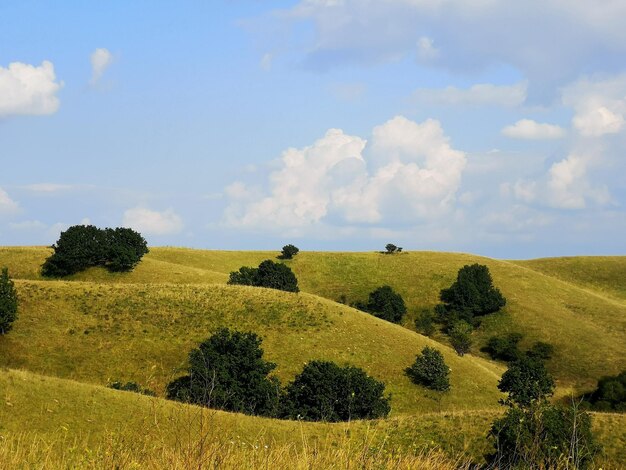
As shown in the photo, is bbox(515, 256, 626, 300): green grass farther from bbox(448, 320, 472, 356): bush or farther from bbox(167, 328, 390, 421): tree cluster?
bbox(167, 328, 390, 421): tree cluster

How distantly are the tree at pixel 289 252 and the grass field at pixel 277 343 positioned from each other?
4498 mm

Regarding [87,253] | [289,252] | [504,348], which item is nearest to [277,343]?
[504,348]

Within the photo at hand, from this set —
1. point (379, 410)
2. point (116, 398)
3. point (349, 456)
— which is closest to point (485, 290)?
point (379, 410)

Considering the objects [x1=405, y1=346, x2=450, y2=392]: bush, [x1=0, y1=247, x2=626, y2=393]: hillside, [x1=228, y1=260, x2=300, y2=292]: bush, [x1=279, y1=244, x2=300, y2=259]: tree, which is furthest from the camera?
[x1=279, y1=244, x2=300, y2=259]: tree

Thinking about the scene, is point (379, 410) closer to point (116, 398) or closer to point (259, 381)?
point (259, 381)

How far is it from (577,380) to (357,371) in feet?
123

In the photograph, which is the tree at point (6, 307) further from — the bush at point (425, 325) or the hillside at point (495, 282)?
the bush at point (425, 325)

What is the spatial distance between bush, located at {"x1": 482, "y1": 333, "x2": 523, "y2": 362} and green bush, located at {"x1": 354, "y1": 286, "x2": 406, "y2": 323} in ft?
41.5

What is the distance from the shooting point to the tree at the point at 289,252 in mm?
114625

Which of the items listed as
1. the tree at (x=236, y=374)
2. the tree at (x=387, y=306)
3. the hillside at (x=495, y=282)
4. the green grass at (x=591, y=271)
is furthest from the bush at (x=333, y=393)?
the green grass at (x=591, y=271)

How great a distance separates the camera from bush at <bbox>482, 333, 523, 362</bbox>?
79750 millimetres

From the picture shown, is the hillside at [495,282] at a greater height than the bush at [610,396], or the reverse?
the hillside at [495,282]

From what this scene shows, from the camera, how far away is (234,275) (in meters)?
82.9

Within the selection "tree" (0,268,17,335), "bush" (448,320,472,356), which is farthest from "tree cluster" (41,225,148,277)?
"bush" (448,320,472,356)
